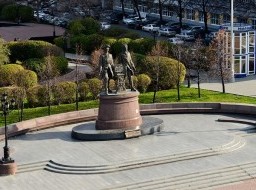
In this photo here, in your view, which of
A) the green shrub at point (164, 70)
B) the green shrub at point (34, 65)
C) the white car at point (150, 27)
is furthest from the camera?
the white car at point (150, 27)

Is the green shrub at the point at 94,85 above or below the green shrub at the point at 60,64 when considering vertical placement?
below

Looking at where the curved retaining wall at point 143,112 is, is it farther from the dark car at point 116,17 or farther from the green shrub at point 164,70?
the dark car at point 116,17

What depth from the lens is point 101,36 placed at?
63125 millimetres

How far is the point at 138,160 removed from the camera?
103ft

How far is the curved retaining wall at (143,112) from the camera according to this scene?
3688cm

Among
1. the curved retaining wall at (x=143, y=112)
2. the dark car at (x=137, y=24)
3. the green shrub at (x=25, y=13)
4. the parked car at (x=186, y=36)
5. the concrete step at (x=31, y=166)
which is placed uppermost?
the green shrub at (x=25, y=13)

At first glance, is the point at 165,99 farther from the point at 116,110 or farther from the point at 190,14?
the point at 190,14

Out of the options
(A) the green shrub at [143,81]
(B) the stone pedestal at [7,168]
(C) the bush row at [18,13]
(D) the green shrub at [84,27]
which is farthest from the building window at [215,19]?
(B) the stone pedestal at [7,168]

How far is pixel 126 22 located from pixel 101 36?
23.6 meters

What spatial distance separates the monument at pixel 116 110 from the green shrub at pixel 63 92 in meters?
9.24

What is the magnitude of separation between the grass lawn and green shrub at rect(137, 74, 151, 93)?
57 cm

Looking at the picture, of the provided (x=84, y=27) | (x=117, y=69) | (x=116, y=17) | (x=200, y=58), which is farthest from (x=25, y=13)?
(x=117, y=69)

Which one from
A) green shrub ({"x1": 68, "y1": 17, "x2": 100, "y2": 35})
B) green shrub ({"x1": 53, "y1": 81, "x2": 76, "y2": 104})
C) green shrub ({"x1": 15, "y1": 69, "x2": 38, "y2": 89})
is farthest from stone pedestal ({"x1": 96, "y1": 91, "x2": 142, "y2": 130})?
green shrub ({"x1": 68, "y1": 17, "x2": 100, "y2": 35})

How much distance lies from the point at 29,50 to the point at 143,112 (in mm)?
21534
